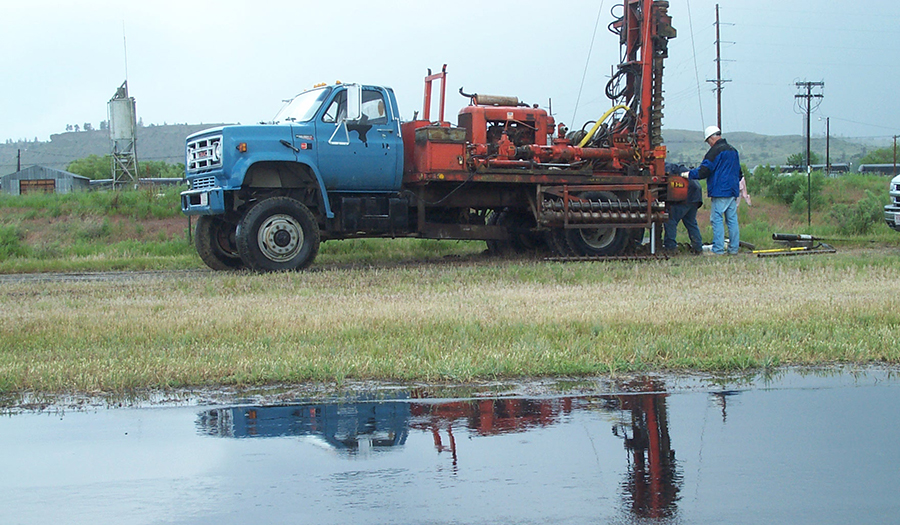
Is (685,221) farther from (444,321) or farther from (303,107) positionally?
(444,321)

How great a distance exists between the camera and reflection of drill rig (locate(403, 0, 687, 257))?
15.4 meters

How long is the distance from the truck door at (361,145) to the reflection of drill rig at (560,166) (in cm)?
49

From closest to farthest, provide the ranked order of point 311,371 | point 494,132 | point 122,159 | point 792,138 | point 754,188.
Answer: point 311,371 → point 494,132 → point 754,188 → point 122,159 → point 792,138

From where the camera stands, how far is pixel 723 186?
659 inches

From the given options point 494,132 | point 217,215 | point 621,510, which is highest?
point 494,132

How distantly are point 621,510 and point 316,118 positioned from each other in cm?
1130

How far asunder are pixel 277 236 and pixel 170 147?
303 feet

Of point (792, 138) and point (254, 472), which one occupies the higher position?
point (792, 138)

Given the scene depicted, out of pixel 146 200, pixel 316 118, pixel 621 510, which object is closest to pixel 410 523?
pixel 621 510

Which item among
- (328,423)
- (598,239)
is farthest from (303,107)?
(328,423)

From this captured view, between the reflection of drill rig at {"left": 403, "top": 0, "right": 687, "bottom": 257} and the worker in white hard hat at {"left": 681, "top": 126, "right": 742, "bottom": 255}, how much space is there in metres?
0.53

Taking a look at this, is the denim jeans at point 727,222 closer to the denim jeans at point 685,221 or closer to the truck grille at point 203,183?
the denim jeans at point 685,221

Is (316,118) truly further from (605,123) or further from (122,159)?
(122,159)

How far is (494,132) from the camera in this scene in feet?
54.3
